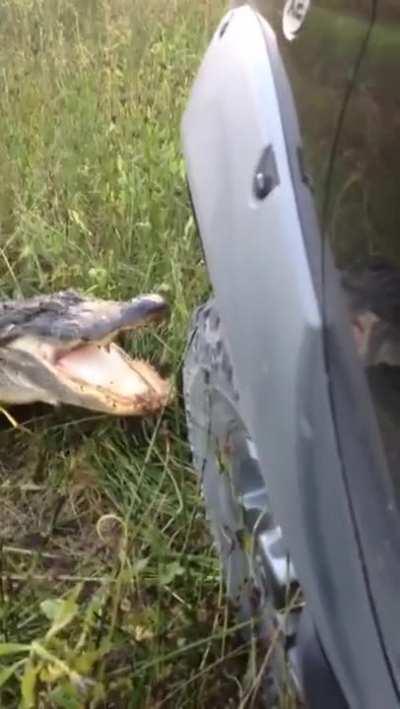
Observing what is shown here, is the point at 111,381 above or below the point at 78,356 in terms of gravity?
above

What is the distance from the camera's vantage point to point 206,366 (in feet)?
9.20

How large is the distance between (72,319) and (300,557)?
2469 millimetres

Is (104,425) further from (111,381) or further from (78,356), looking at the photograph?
(78,356)

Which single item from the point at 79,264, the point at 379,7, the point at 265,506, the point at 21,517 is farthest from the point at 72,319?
the point at 379,7

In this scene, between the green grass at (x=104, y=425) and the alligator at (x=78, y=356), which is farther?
the alligator at (x=78, y=356)

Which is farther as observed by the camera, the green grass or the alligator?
the alligator

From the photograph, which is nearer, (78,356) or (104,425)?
(104,425)

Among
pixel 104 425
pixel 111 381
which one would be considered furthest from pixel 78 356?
pixel 104 425

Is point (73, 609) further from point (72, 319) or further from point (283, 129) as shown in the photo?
point (72, 319)

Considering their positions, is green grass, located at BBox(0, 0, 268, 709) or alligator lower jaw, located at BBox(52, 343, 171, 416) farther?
alligator lower jaw, located at BBox(52, 343, 171, 416)

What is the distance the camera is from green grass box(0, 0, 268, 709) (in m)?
2.51

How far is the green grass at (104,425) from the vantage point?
2.51m

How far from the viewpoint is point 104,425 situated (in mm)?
3947

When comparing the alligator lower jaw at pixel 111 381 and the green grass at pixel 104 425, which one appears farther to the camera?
the alligator lower jaw at pixel 111 381
